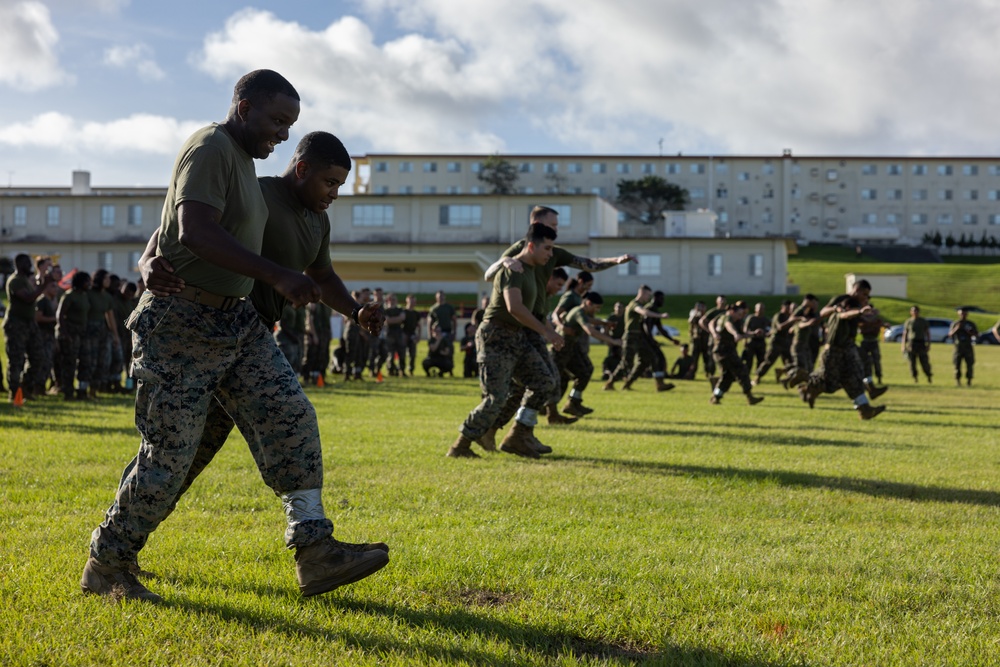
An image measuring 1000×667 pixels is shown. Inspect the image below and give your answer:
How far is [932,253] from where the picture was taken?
345 feet

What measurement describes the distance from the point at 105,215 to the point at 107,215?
0.15m

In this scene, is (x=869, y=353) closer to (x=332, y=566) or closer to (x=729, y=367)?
(x=729, y=367)

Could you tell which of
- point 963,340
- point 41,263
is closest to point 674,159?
point 963,340

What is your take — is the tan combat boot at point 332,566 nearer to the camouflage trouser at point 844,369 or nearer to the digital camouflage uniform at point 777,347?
the camouflage trouser at point 844,369

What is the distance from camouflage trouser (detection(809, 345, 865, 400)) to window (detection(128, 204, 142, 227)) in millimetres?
66450

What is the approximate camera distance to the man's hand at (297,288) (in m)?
3.87

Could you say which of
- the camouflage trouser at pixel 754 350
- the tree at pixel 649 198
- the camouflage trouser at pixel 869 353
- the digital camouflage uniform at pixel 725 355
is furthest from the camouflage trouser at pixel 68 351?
the tree at pixel 649 198

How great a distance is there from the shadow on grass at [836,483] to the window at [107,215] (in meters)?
71.6

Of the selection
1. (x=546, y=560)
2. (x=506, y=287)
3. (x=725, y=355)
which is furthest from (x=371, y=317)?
(x=725, y=355)

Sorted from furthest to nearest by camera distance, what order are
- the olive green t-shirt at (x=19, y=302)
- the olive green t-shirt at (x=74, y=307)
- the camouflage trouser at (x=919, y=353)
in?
1. the camouflage trouser at (x=919, y=353)
2. the olive green t-shirt at (x=74, y=307)
3. the olive green t-shirt at (x=19, y=302)

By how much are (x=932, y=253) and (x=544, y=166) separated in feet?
141

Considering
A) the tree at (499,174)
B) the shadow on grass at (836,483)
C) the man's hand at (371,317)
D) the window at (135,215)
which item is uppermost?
the tree at (499,174)

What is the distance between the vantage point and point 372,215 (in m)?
73.4

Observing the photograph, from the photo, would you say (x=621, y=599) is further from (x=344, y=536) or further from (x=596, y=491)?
(x=596, y=491)
